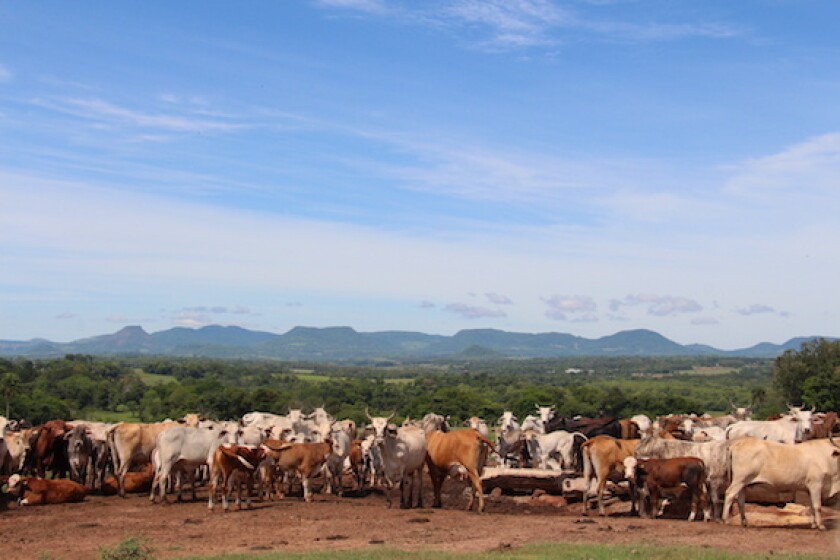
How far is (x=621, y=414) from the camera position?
7394cm

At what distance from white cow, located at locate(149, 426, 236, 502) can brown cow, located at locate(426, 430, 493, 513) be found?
512cm

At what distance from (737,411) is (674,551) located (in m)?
22.5

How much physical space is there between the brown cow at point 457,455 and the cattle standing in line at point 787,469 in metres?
5.56

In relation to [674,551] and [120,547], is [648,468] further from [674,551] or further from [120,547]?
[120,547]

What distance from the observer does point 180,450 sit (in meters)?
20.1

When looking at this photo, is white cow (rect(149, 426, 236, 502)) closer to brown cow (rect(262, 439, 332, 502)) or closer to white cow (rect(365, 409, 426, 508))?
brown cow (rect(262, 439, 332, 502))

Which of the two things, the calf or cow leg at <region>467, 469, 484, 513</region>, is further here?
cow leg at <region>467, 469, 484, 513</region>

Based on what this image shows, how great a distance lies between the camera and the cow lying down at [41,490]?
19.5 m

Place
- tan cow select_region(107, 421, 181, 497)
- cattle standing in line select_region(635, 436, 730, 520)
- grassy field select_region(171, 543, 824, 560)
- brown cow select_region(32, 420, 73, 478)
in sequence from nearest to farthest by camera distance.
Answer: grassy field select_region(171, 543, 824, 560) → cattle standing in line select_region(635, 436, 730, 520) → tan cow select_region(107, 421, 181, 497) → brown cow select_region(32, 420, 73, 478)

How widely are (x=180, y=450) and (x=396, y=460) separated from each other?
5.05 meters

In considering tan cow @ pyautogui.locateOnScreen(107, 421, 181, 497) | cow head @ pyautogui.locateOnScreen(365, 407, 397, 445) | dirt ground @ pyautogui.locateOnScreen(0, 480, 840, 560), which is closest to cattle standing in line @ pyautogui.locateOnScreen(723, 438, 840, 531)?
dirt ground @ pyautogui.locateOnScreen(0, 480, 840, 560)

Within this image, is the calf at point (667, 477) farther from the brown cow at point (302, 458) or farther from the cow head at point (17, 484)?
the cow head at point (17, 484)

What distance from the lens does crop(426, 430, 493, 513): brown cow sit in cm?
1998

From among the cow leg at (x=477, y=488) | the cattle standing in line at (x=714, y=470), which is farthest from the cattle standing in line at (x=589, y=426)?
the cattle standing in line at (x=714, y=470)
